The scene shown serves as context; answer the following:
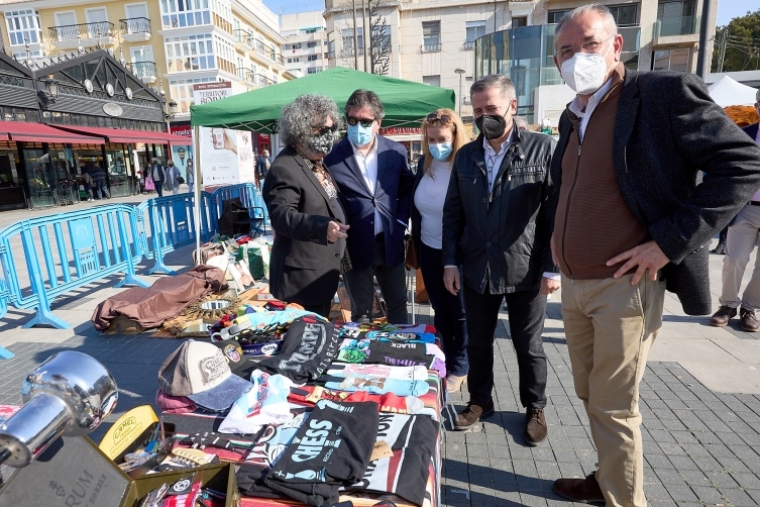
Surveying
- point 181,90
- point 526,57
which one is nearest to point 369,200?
point 526,57

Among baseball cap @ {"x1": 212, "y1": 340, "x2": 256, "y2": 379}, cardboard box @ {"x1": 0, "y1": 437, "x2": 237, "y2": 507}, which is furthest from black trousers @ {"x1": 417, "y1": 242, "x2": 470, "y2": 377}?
cardboard box @ {"x1": 0, "y1": 437, "x2": 237, "y2": 507}

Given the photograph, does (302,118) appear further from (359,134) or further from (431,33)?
(431,33)

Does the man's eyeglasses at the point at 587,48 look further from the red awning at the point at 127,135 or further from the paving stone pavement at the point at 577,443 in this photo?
the red awning at the point at 127,135

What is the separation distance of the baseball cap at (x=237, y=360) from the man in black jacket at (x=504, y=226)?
1.28 metres

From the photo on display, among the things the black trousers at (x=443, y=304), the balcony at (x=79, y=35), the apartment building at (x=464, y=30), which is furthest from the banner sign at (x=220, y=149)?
the balcony at (x=79, y=35)

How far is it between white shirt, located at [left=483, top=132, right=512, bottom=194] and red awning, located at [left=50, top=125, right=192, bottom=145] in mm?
21966

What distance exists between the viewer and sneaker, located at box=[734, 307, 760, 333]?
4371 mm

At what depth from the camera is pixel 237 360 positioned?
7.39 ft

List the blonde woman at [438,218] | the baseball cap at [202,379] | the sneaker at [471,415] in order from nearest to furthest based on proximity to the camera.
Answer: the baseball cap at [202,379]
the sneaker at [471,415]
the blonde woman at [438,218]

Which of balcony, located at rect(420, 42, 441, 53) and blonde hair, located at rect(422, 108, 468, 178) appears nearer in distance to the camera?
blonde hair, located at rect(422, 108, 468, 178)

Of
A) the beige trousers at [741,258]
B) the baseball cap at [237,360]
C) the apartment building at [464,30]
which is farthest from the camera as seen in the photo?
the apartment building at [464,30]

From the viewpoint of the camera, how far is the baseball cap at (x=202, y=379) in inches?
74.0

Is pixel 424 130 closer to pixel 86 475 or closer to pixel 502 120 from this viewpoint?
pixel 502 120

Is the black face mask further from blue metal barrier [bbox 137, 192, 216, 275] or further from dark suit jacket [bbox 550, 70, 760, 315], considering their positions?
blue metal barrier [bbox 137, 192, 216, 275]
